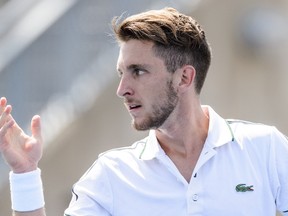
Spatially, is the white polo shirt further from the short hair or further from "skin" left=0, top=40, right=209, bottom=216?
the short hair

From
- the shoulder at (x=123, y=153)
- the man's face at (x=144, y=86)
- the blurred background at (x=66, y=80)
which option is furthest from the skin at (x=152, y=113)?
the blurred background at (x=66, y=80)

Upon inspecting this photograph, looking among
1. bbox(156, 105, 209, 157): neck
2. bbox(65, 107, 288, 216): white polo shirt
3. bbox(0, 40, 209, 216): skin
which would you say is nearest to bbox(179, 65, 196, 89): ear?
bbox(0, 40, 209, 216): skin

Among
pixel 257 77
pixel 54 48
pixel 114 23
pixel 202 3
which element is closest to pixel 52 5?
pixel 54 48

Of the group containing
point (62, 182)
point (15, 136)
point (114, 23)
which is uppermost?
point (114, 23)

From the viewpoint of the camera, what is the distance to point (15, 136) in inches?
159

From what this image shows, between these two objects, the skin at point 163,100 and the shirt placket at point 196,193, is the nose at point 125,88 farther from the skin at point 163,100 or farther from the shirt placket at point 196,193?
the shirt placket at point 196,193

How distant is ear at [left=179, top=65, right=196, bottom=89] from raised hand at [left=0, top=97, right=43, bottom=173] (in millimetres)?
652

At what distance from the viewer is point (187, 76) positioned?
4328mm

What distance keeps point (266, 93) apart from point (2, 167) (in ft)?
7.51

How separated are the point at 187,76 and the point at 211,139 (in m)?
0.31

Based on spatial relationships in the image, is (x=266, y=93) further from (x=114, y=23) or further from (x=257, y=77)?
(x=114, y=23)

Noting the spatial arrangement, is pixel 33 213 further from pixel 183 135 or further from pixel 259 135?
pixel 259 135

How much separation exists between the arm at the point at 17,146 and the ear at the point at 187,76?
652 mm

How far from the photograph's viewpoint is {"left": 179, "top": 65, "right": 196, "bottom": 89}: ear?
14.1 ft
